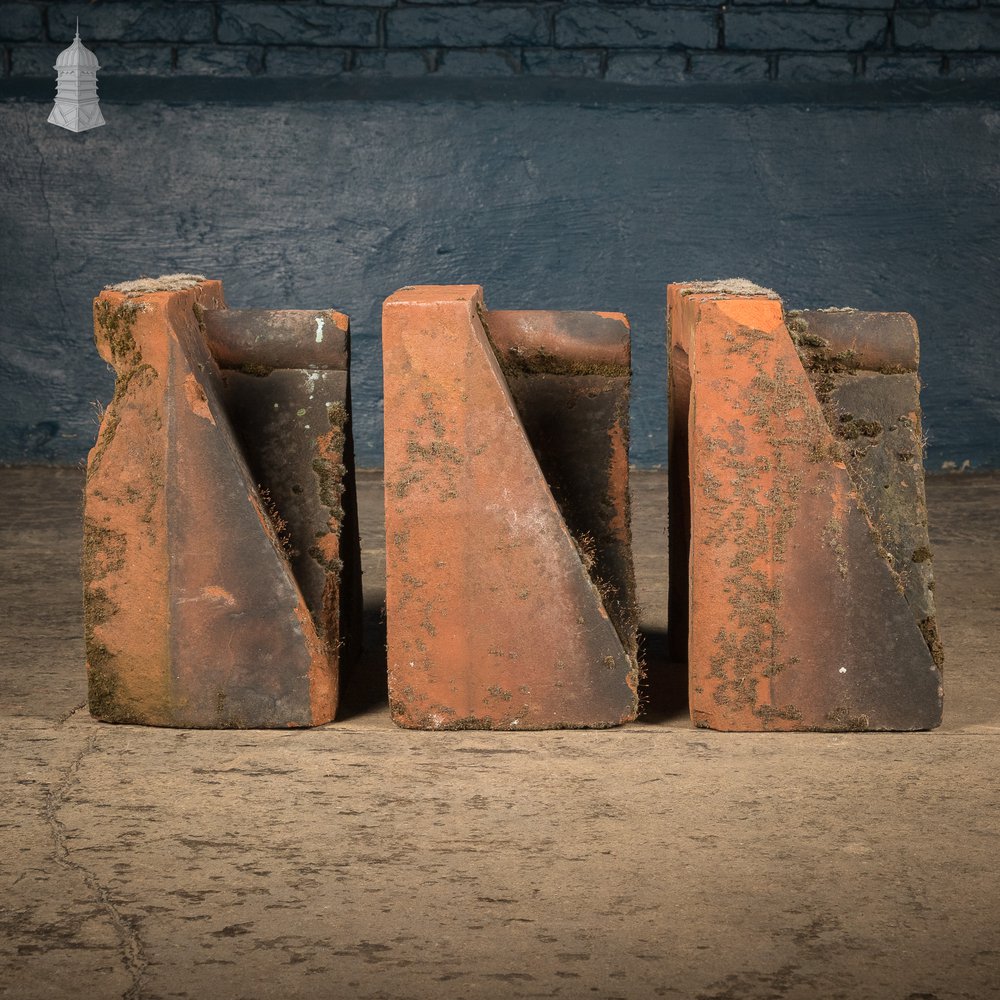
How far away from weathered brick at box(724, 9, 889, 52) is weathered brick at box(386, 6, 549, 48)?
2.33 feet

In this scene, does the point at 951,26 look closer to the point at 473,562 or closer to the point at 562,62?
the point at 562,62

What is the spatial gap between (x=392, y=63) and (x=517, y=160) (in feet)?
1.93

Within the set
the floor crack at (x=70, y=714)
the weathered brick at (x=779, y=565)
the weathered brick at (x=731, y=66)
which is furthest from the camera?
the weathered brick at (x=731, y=66)

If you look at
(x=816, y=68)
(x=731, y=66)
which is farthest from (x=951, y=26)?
(x=731, y=66)

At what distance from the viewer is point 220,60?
5598mm

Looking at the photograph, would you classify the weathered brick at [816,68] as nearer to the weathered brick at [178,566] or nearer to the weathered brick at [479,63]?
the weathered brick at [479,63]

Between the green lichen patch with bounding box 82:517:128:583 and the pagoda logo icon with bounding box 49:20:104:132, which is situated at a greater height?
the pagoda logo icon with bounding box 49:20:104:132

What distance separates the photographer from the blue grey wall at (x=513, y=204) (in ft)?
18.2

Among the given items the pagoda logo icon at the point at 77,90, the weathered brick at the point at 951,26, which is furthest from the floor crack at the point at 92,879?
the weathered brick at the point at 951,26

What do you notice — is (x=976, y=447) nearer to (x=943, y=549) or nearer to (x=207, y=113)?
(x=943, y=549)

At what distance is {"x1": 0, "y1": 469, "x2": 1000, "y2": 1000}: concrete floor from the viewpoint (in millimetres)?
1905

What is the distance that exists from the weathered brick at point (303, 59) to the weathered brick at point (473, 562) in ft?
9.93

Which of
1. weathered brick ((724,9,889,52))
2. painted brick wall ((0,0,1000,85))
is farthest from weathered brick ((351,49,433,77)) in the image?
weathered brick ((724,9,889,52))

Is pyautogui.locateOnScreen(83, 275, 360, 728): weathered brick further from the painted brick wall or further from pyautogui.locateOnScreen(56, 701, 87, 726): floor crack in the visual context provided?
the painted brick wall
